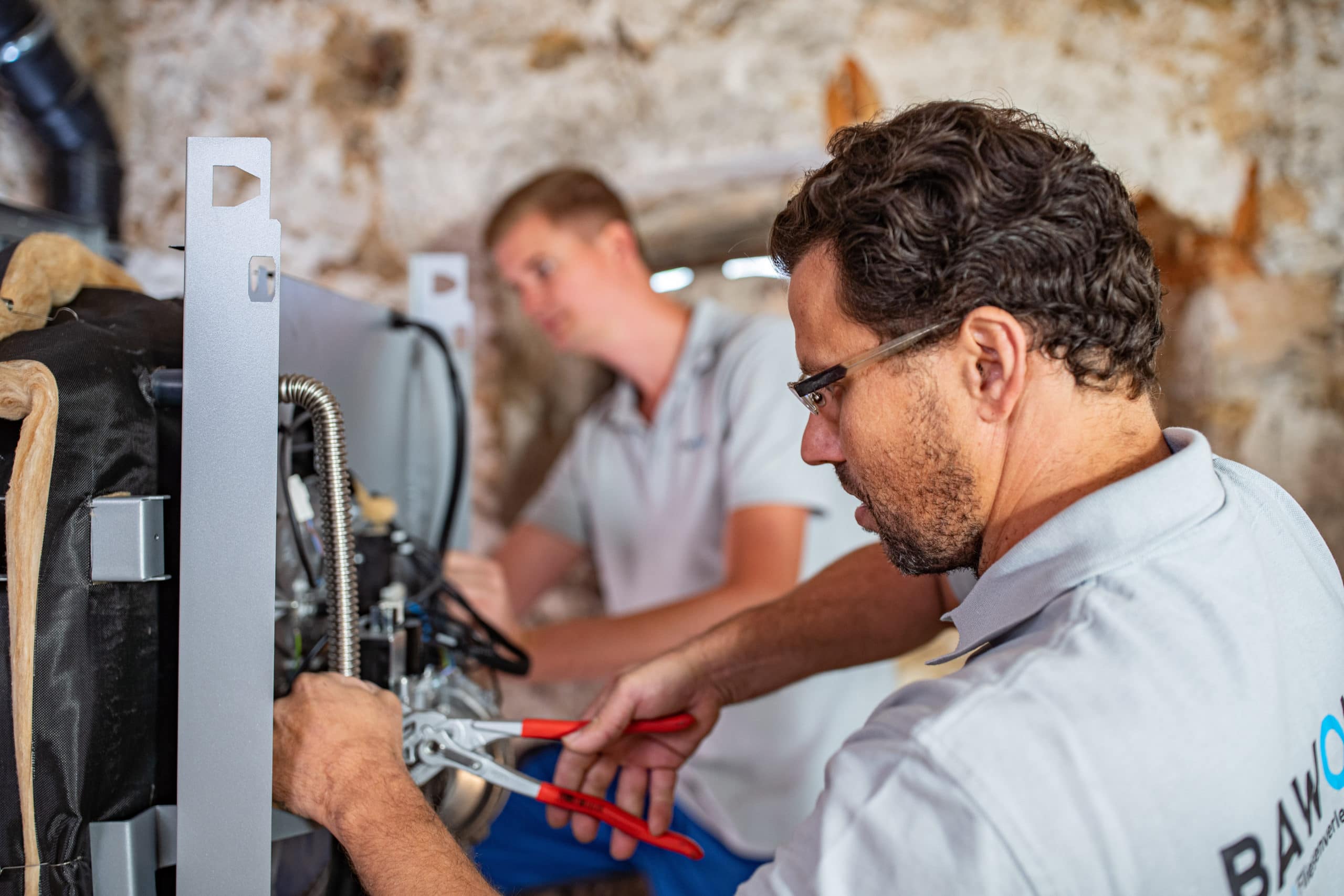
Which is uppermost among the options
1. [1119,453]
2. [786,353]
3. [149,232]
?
[149,232]

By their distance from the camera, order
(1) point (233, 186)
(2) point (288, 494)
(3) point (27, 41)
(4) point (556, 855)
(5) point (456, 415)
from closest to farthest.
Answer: (2) point (288, 494) < (5) point (456, 415) < (3) point (27, 41) < (4) point (556, 855) < (1) point (233, 186)

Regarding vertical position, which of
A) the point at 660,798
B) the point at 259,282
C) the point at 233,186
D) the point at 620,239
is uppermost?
the point at 233,186

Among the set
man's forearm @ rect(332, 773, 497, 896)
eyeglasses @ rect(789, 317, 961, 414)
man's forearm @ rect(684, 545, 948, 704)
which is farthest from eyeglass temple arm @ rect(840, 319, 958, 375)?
man's forearm @ rect(332, 773, 497, 896)

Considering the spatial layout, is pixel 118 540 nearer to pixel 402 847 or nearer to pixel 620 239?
pixel 402 847

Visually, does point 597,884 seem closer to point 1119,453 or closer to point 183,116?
point 1119,453

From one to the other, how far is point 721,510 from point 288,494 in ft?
2.93

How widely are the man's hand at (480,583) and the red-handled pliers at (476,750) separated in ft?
1.33

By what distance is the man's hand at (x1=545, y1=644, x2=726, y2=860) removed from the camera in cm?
90

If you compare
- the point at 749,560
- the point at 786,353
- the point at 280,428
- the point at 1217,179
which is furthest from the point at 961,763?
the point at 1217,179

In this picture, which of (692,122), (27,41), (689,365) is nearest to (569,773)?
(689,365)

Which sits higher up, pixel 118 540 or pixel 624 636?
pixel 118 540

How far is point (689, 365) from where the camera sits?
5.28ft

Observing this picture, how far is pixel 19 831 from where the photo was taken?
1.97ft

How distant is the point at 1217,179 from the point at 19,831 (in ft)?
5.97
